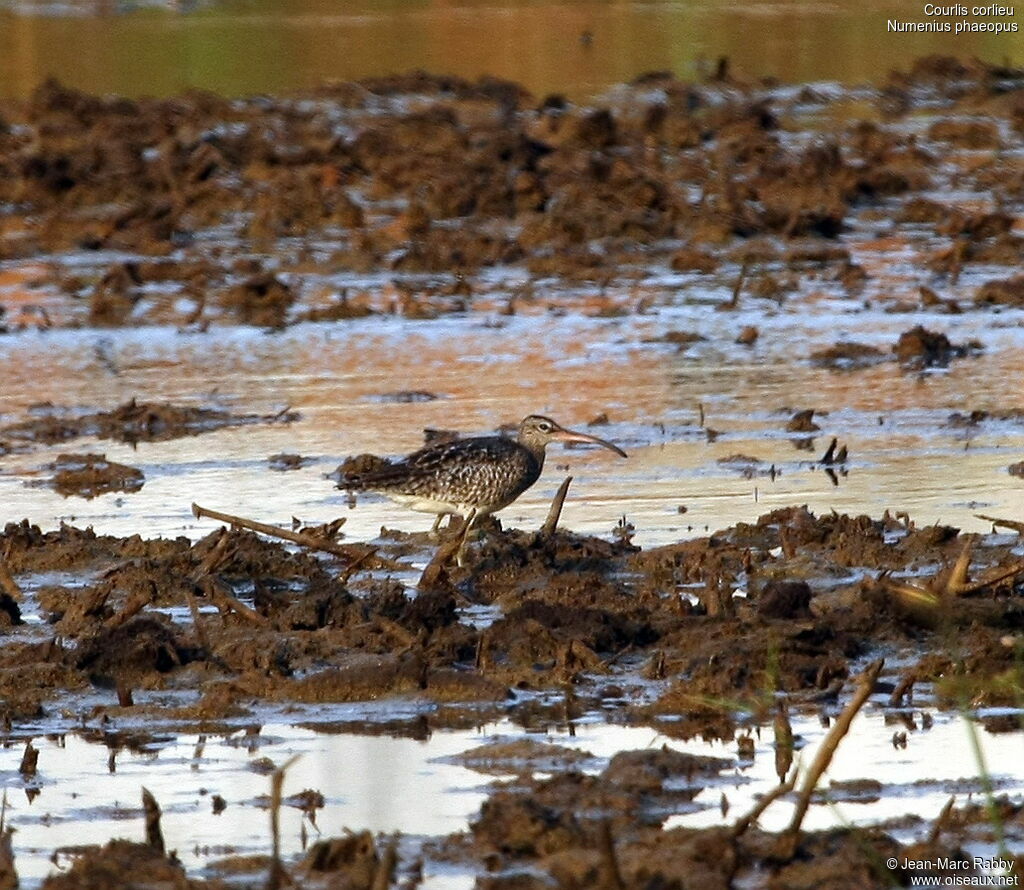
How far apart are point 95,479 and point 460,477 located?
2455 millimetres

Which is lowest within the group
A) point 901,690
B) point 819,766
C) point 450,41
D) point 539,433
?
point 901,690

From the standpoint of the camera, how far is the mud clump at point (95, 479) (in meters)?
11.9

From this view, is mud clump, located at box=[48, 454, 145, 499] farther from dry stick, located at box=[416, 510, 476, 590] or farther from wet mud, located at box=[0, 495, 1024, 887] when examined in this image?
dry stick, located at box=[416, 510, 476, 590]

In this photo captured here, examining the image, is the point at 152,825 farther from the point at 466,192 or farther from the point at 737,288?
the point at 466,192

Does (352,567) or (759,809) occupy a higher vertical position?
(759,809)

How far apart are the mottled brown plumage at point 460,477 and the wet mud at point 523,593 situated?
0.61 ft

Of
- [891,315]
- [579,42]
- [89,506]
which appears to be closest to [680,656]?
[89,506]

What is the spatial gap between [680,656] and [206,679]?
157 cm

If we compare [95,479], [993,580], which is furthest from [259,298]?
[993,580]

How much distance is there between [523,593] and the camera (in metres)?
9.19

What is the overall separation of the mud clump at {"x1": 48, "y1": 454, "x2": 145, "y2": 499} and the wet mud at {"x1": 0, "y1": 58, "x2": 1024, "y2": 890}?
2 cm

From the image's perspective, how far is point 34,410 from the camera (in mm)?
14156

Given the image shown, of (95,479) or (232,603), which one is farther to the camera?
(95,479)

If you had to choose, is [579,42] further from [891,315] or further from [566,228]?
[891,315]
